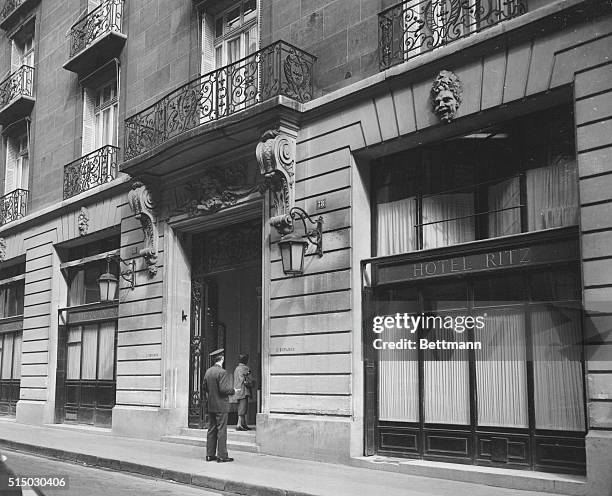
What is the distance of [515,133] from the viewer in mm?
10562

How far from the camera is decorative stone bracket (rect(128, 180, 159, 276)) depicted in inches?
650

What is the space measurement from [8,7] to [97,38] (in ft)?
28.8

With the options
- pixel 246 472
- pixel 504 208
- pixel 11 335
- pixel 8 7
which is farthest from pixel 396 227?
pixel 8 7

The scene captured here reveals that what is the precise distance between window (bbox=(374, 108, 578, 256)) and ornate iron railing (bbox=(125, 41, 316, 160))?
7.96 feet

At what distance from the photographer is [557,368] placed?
9.54 meters

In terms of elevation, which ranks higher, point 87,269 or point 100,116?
point 100,116

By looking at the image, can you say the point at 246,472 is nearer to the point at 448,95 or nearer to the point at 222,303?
the point at 448,95

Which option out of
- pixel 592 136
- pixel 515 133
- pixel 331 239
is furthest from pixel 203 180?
pixel 592 136

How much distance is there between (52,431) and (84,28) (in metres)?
11.0

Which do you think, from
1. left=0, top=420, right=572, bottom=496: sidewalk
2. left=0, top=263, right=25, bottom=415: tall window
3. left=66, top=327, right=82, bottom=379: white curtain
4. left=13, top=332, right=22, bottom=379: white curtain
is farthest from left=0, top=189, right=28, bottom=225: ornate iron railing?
left=0, top=420, right=572, bottom=496: sidewalk

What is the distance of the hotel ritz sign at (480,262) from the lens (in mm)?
9555

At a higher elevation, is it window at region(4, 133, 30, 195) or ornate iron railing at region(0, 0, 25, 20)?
ornate iron railing at region(0, 0, 25, 20)

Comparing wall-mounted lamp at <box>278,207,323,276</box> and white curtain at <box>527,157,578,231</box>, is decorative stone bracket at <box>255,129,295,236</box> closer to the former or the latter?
wall-mounted lamp at <box>278,207,323,276</box>

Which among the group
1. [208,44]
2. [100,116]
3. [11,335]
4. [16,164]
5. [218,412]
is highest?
[208,44]
